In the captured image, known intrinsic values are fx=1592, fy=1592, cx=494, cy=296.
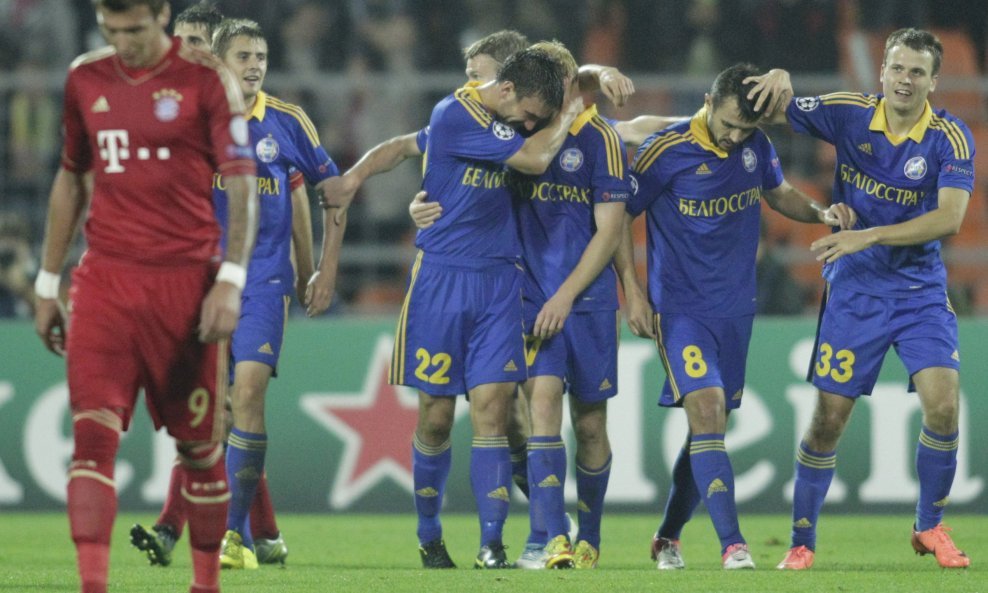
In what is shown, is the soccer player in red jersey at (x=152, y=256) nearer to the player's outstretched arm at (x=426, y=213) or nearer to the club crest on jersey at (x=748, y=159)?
the player's outstretched arm at (x=426, y=213)

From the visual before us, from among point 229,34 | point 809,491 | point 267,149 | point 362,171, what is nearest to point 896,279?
point 809,491

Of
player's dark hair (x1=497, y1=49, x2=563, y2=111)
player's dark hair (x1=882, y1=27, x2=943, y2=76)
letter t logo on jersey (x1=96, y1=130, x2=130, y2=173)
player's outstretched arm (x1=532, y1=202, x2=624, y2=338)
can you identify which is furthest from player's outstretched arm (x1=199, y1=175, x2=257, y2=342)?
player's dark hair (x1=882, y1=27, x2=943, y2=76)

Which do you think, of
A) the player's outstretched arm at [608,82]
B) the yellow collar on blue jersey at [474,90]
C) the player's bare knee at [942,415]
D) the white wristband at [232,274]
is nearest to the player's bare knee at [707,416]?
the player's bare knee at [942,415]

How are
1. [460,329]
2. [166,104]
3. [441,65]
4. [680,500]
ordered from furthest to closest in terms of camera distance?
[441,65] < [680,500] < [460,329] < [166,104]

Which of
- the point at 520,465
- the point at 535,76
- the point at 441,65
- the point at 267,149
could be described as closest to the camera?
the point at 535,76

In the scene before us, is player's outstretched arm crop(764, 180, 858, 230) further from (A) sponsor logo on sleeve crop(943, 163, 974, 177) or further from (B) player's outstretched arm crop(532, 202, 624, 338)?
(B) player's outstretched arm crop(532, 202, 624, 338)

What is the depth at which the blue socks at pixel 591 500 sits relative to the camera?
7.67 metres

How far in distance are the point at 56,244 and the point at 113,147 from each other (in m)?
0.43

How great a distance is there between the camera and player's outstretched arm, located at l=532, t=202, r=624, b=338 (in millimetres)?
Answer: 7363

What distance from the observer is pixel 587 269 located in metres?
7.41

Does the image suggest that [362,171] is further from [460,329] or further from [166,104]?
[166,104]

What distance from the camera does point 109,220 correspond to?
17.2ft

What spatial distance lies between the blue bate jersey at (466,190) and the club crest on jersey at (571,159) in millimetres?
325

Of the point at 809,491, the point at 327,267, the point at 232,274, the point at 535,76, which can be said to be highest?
the point at 535,76
